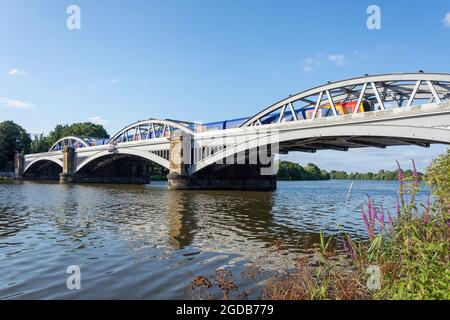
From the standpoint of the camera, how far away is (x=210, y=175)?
1892 inches

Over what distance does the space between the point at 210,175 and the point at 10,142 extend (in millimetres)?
89024

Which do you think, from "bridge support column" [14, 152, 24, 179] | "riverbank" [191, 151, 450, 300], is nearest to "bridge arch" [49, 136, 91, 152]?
"bridge support column" [14, 152, 24, 179]

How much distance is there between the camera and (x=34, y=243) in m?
10.5

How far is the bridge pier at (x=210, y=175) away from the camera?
44438 millimetres

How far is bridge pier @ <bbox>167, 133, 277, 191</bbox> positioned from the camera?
4444cm

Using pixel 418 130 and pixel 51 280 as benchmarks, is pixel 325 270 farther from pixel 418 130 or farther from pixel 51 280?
pixel 418 130

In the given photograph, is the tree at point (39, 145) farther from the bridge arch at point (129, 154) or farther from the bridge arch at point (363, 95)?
the bridge arch at point (363, 95)

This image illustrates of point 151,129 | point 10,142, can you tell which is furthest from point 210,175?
point 10,142

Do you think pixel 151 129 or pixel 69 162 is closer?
pixel 151 129

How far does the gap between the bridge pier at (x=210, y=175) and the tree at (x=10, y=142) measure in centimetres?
8371

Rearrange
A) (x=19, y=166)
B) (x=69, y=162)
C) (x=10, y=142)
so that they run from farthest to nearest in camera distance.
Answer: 1. (x=10, y=142)
2. (x=19, y=166)
3. (x=69, y=162)

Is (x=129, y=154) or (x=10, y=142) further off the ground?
(x=10, y=142)

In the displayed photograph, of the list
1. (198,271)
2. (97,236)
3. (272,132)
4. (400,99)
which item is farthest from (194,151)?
(198,271)

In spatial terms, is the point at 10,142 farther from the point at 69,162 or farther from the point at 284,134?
the point at 284,134
